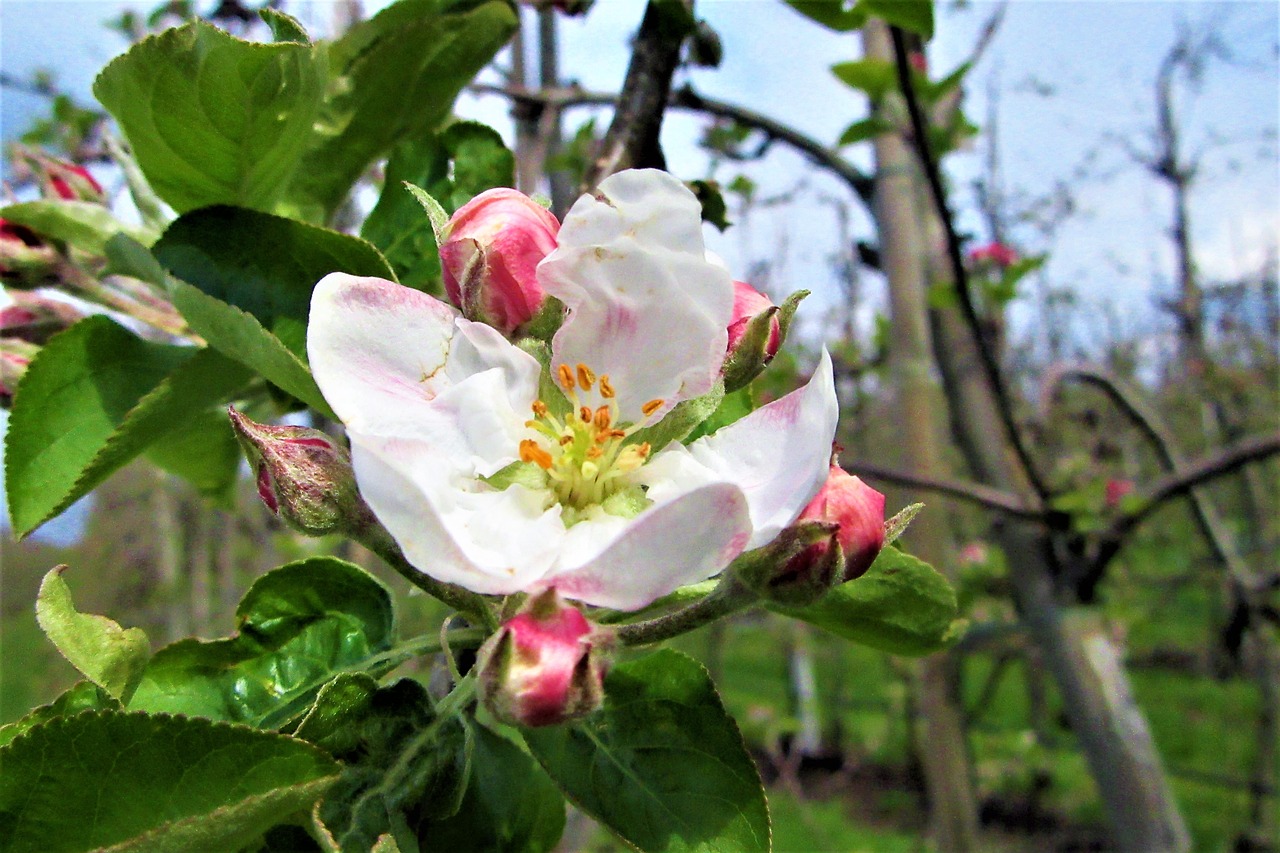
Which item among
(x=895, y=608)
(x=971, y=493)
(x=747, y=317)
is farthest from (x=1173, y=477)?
(x=747, y=317)

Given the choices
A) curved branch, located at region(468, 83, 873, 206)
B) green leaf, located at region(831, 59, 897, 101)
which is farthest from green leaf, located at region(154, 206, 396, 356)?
green leaf, located at region(831, 59, 897, 101)

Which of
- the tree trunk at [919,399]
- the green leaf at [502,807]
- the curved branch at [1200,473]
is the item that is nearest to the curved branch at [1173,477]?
the curved branch at [1200,473]

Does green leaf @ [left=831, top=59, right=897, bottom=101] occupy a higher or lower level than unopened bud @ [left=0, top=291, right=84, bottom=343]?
higher

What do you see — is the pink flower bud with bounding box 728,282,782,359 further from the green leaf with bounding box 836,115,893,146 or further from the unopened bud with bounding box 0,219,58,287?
the green leaf with bounding box 836,115,893,146

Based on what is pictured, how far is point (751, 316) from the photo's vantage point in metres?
0.76

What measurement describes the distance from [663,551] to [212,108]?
2.05ft

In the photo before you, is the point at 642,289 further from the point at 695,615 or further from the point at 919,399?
the point at 919,399

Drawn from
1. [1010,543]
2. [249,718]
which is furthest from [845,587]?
[1010,543]

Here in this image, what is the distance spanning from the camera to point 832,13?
1450 mm

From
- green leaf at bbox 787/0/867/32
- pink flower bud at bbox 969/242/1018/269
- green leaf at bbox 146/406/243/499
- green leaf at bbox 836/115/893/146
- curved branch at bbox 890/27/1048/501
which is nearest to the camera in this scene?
green leaf at bbox 146/406/243/499

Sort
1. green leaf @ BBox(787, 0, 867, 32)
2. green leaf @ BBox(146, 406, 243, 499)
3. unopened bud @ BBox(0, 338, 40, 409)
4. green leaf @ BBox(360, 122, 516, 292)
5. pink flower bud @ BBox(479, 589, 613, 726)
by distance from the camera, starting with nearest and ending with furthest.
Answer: pink flower bud @ BBox(479, 589, 613, 726)
green leaf @ BBox(360, 122, 516, 292)
unopened bud @ BBox(0, 338, 40, 409)
green leaf @ BBox(146, 406, 243, 499)
green leaf @ BBox(787, 0, 867, 32)

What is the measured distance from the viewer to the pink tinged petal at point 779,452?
25.0 inches

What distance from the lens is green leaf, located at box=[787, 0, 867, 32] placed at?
1.43m

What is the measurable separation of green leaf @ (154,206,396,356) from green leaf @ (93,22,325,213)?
55 mm
